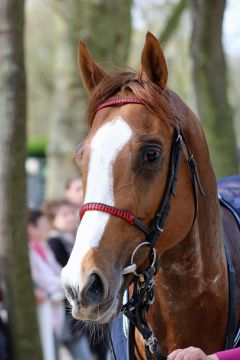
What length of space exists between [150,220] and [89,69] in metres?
0.91

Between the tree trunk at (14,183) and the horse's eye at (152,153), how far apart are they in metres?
2.86

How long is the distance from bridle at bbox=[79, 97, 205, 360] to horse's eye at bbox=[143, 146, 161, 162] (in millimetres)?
104

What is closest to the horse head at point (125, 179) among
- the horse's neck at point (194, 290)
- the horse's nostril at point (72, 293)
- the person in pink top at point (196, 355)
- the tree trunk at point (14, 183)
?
the horse's nostril at point (72, 293)

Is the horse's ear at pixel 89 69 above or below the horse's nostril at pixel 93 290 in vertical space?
above

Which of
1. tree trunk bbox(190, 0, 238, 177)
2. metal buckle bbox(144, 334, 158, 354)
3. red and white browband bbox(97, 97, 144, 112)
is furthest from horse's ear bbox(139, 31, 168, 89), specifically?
tree trunk bbox(190, 0, 238, 177)

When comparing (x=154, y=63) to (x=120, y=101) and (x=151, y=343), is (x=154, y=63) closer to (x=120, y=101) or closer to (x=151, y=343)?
(x=120, y=101)

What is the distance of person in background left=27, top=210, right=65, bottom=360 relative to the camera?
7.48m

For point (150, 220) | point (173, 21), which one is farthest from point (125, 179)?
point (173, 21)

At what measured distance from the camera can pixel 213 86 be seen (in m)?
8.18

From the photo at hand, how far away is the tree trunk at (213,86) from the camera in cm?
799

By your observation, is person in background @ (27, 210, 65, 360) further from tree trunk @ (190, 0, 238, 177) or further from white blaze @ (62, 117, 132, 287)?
white blaze @ (62, 117, 132, 287)

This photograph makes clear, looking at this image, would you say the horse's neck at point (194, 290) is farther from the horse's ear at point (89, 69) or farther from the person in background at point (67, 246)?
the person in background at point (67, 246)

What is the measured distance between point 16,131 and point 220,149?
2.91 meters

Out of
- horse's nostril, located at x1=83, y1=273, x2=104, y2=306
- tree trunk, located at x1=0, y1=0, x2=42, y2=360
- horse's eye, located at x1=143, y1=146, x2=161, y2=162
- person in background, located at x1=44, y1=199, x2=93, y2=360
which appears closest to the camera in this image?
horse's nostril, located at x1=83, y1=273, x2=104, y2=306
